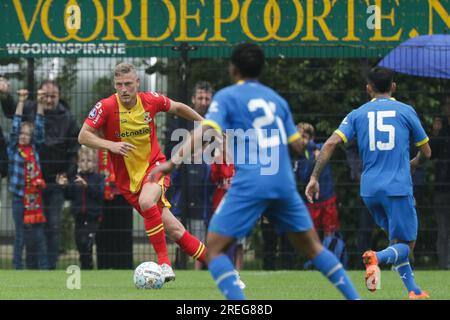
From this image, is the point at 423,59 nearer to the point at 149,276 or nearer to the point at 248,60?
the point at 149,276

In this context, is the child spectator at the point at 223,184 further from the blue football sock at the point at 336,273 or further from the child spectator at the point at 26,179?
the blue football sock at the point at 336,273

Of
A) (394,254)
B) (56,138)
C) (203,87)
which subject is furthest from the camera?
(56,138)

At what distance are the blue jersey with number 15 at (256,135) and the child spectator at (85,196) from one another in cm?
815

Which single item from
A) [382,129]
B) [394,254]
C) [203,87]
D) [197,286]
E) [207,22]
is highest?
[207,22]

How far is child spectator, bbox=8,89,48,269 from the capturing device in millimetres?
16250

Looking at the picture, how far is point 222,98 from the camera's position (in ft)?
27.7

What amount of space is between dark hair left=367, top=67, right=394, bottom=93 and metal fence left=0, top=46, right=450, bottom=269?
535cm

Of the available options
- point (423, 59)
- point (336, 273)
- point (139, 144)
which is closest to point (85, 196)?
point (139, 144)

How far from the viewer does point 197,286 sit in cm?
1301

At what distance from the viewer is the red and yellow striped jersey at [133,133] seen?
12391 millimetres

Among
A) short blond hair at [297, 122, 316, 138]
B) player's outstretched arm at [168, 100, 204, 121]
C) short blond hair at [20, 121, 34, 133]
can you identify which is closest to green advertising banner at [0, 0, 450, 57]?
short blond hair at [20, 121, 34, 133]

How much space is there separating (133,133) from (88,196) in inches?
167

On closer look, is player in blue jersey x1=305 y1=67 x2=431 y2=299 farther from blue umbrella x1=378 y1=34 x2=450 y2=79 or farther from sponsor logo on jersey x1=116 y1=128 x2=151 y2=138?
blue umbrella x1=378 y1=34 x2=450 y2=79
